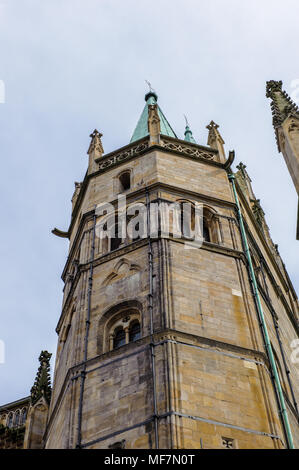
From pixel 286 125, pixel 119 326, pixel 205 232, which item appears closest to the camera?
pixel 119 326

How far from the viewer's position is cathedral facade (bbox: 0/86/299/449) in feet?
50.6

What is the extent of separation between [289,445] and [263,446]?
2.39 feet

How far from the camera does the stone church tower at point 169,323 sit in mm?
15383

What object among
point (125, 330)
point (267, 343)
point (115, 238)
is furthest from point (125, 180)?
point (267, 343)

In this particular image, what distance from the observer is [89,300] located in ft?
62.3

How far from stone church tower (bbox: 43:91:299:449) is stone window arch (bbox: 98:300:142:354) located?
3 cm

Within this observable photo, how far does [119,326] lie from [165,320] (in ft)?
4.53

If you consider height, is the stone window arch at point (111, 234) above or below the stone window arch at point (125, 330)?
above

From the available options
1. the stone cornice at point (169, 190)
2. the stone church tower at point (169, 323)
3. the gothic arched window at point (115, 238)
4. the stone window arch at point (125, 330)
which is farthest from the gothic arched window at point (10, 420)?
the stone window arch at point (125, 330)

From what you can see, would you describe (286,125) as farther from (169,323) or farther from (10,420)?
(10,420)

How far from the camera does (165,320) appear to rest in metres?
17.0

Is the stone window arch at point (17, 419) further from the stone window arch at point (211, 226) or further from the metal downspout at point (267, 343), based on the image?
the metal downspout at point (267, 343)

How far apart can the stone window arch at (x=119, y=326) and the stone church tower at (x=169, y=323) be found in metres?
0.03
